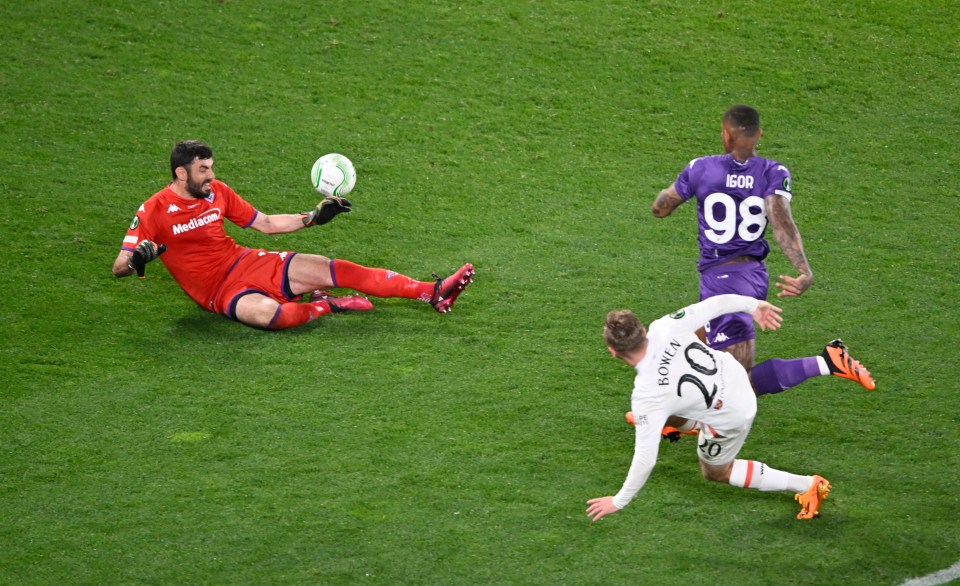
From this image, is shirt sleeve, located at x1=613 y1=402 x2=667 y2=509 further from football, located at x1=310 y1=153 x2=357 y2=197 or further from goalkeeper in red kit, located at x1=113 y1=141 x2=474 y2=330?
football, located at x1=310 y1=153 x2=357 y2=197

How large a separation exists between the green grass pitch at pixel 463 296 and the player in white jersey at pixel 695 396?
0.25 meters

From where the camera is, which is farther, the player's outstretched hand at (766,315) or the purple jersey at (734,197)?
the purple jersey at (734,197)

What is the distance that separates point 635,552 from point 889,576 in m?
1.18

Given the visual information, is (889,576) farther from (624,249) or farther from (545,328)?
(624,249)

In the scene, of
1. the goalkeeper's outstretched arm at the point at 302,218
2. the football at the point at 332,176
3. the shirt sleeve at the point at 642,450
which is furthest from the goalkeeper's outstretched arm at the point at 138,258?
the shirt sleeve at the point at 642,450

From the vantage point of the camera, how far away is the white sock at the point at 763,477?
5.56 meters

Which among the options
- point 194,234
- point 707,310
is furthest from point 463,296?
point 707,310

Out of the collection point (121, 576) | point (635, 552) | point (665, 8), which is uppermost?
point (665, 8)

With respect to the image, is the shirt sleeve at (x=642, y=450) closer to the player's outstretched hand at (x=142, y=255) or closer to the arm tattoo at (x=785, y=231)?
the arm tattoo at (x=785, y=231)

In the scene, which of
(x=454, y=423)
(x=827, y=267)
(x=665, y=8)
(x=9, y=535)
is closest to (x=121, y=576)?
(x=9, y=535)

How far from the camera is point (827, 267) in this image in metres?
8.26

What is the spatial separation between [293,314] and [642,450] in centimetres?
325

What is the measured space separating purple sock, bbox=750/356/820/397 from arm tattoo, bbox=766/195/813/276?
1.63 feet

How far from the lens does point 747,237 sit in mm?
6105
